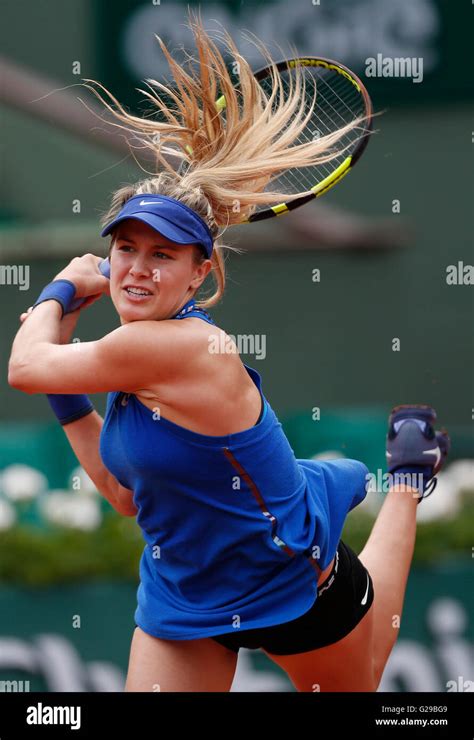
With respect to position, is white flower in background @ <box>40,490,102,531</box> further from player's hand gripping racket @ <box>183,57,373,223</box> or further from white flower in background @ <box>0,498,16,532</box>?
player's hand gripping racket @ <box>183,57,373,223</box>

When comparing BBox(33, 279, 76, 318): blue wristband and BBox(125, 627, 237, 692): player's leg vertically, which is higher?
BBox(33, 279, 76, 318): blue wristband

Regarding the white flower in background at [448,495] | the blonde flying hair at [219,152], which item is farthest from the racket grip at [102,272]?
the white flower in background at [448,495]

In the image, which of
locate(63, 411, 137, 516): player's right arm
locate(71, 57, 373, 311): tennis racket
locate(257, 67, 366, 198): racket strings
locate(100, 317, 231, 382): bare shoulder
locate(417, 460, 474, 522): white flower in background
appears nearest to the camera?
locate(100, 317, 231, 382): bare shoulder

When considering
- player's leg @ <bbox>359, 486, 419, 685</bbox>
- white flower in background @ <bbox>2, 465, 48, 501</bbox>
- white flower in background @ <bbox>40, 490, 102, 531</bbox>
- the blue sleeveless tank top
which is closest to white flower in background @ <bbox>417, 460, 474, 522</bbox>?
white flower in background @ <bbox>40, 490, 102, 531</bbox>

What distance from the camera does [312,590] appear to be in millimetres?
3018

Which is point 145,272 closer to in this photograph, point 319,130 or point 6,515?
point 319,130

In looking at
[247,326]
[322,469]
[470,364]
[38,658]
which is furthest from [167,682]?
[470,364]

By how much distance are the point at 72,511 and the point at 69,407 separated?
2.23m

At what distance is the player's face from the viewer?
2793 millimetres

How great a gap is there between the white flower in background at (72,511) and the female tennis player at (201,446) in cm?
217

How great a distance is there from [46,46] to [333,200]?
2.17 meters

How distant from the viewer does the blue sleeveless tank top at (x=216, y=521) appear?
280cm

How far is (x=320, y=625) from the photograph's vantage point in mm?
3035

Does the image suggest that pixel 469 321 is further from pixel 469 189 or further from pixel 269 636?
pixel 269 636
